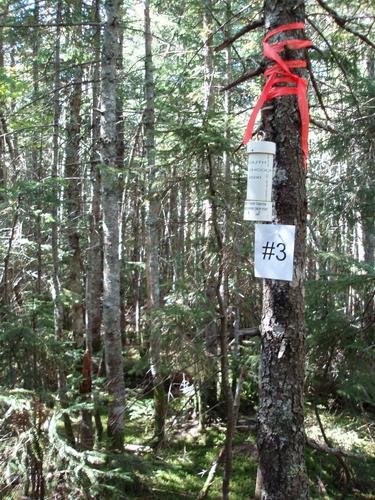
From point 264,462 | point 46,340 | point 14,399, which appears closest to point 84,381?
point 46,340

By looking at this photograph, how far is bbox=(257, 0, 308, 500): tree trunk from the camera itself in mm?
2062

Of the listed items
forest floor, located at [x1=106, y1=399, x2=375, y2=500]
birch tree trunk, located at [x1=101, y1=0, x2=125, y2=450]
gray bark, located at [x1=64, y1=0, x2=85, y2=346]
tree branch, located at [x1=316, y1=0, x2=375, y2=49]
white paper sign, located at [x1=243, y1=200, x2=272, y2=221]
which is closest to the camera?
white paper sign, located at [x1=243, y1=200, x2=272, y2=221]

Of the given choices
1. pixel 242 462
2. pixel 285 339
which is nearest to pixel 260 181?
pixel 285 339

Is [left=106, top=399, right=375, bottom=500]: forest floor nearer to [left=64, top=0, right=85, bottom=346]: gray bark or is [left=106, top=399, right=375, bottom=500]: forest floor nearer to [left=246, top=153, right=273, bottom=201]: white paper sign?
[left=64, top=0, right=85, bottom=346]: gray bark

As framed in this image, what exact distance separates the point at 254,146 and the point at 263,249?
499mm

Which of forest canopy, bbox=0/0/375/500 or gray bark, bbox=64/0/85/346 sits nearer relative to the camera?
forest canopy, bbox=0/0/375/500

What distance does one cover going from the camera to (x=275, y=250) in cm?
204

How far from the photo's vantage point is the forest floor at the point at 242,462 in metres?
5.23

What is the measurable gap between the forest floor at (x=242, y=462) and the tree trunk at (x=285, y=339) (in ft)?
10.8

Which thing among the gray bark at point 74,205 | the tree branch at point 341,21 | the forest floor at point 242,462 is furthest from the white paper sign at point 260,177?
the gray bark at point 74,205

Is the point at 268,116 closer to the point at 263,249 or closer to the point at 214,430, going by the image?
the point at 263,249

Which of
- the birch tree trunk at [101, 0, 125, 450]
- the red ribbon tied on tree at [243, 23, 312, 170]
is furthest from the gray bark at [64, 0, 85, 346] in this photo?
the red ribbon tied on tree at [243, 23, 312, 170]

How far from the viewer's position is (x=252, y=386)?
7898 millimetres

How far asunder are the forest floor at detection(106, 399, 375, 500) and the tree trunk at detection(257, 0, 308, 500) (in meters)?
3.29
